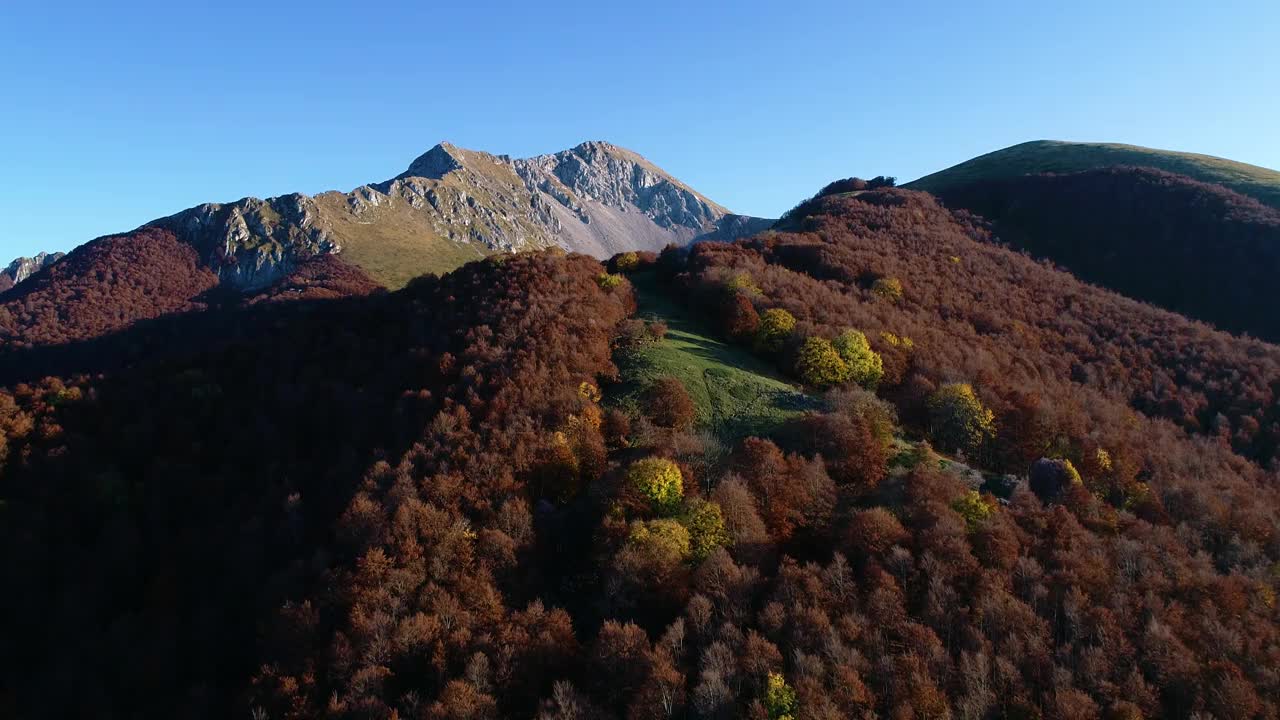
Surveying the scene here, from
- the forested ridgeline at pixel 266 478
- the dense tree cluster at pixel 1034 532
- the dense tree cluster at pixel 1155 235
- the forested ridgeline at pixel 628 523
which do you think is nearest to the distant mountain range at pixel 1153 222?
the dense tree cluster at pixel 1155 235

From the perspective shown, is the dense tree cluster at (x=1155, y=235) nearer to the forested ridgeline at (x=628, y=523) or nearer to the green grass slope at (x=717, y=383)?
the forested ridgeline at (x=628, y=523)

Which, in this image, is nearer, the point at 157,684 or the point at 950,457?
the point at 157,684

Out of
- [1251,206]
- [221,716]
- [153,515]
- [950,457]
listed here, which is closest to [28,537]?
[153,515]

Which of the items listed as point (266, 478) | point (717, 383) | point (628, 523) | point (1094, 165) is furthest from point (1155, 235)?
point (266, 478)

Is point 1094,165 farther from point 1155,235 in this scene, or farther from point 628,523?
point 628,523

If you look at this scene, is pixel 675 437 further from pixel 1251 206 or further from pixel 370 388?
pixel 1251 206

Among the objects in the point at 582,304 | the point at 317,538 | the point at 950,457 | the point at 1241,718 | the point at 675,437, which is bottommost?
the point at 1241,718
